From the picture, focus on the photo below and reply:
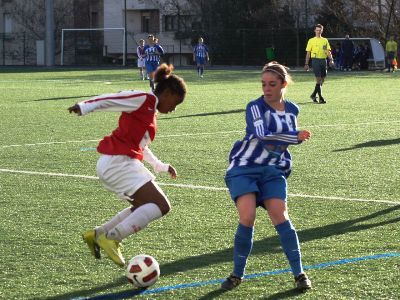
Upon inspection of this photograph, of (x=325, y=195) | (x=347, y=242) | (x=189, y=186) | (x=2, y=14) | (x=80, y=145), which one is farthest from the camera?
(x=2, y=14)

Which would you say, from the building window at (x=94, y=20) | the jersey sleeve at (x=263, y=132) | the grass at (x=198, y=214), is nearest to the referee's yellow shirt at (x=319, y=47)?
the grass at (x=198, y=214)

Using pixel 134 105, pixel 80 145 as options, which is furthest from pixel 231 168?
pixel 80 145

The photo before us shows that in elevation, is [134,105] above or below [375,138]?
above

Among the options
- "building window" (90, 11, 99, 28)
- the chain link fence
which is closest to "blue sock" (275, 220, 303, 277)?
the chain link fence

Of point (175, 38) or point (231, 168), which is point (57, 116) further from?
point (175, 38)

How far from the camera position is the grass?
6793 millimetres

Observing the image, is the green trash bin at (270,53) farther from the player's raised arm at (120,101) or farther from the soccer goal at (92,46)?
the player's raised arm at (120,101)

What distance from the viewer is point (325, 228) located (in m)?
8.84

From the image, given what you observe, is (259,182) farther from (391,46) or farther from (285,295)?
(391,46)

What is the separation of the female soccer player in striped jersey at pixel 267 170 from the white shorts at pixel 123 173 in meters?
0.67

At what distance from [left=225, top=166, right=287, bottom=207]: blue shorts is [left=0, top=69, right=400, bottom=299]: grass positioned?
1.98 ft

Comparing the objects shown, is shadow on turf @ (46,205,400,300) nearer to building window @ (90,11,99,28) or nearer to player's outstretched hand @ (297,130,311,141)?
player's outstretched hand @ (297,130,311,141)

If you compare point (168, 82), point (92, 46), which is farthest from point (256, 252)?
point (92, 46)

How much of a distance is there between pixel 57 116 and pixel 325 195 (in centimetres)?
1234
